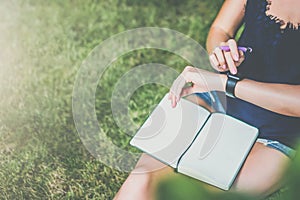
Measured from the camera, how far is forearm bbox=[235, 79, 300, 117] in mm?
1579

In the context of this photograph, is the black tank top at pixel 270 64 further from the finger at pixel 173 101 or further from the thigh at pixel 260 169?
the finger at pixel 173 101

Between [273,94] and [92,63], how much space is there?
1.10 metres

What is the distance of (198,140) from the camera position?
166 cm

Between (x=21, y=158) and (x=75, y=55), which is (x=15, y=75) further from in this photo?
(x=21, y=158)

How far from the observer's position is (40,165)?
6.62 feet

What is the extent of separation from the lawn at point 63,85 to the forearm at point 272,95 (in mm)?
585

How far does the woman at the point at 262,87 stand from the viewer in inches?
61.7

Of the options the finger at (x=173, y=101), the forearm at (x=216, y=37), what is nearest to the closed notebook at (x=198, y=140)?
the finger at (x=173, y=101)

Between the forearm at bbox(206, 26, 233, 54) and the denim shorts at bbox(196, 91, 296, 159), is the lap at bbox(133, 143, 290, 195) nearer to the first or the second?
the denim shorts at bbox(196, 91, 296, 159)

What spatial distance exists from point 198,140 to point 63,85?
0.90 meters

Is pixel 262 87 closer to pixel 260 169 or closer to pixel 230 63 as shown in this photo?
pixel 230 63

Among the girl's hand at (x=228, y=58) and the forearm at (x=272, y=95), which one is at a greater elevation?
the girl's hand at (x=228, y=58)

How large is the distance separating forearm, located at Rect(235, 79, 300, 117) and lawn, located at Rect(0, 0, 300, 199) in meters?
0.58

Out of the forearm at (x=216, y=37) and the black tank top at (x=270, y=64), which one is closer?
the black tank top at (x=270, y=64)
